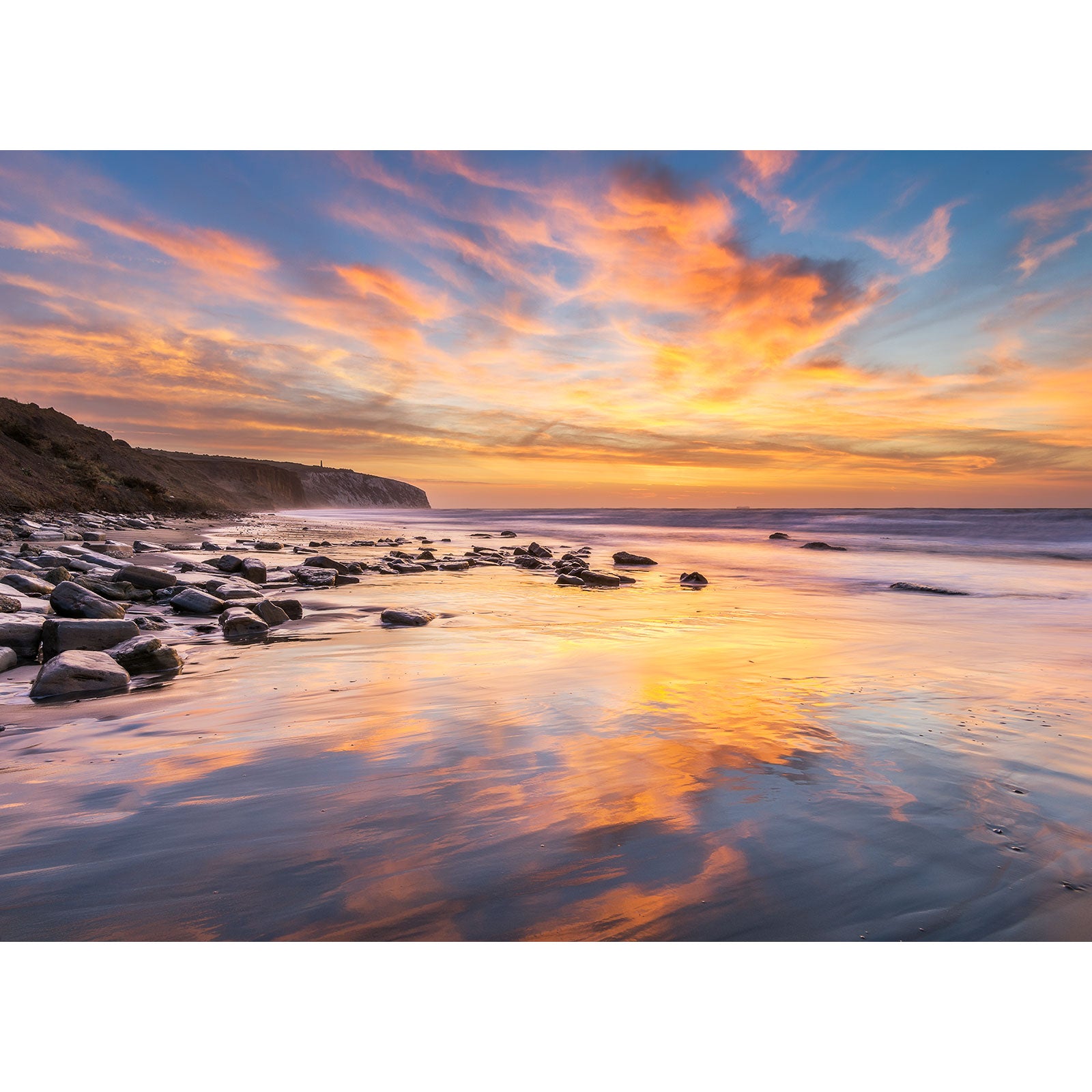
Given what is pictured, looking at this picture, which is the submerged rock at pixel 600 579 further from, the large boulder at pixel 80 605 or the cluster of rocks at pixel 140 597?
the large boulder at pixel 80 605

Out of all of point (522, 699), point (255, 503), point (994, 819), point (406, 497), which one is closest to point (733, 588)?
point (522, 699)

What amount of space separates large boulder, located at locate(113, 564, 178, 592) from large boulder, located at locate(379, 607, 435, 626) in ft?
8.66

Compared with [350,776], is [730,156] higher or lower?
higher

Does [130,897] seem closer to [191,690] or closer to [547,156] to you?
[191,690]

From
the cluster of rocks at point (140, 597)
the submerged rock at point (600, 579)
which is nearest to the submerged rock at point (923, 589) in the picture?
the cluster of rocks at point (140, 597)

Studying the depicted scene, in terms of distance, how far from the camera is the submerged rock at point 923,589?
903cm

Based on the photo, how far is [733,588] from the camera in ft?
31.2

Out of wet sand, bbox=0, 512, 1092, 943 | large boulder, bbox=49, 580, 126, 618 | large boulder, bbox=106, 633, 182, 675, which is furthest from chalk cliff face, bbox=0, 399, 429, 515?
wet sand, bbox=0, 512, 1092, 943

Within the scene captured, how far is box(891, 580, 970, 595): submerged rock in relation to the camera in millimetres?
9031

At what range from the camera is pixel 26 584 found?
17.4 ft

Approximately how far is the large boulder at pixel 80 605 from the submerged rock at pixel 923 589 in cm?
1031

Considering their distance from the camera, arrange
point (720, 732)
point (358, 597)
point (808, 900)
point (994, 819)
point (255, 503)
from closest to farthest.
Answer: point (808, 900) < point (994, 819) < point (720, 732) < point (358, 597) < point (255, 503)

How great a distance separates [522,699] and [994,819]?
85.8 inches

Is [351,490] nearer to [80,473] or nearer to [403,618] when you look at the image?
[80,473]
